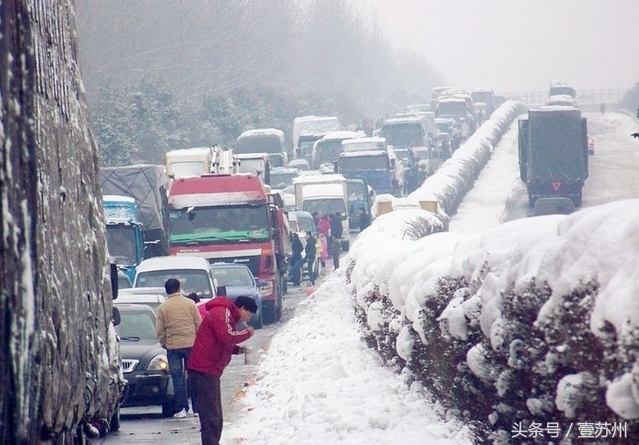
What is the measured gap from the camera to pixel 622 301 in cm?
629

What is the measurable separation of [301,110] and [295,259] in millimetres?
54564

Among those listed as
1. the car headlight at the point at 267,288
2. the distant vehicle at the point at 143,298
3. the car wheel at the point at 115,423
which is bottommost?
the car headlight at the point at 267,288

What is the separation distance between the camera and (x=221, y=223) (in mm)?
28906

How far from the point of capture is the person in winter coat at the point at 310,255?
36625 mm

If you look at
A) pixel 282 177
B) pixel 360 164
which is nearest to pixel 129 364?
pixel 360 164

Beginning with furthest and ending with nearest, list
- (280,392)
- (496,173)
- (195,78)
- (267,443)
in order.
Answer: (195,78), (496,173), (280,392), (267,443)

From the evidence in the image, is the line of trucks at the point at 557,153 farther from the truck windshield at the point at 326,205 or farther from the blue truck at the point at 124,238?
the blue truck at the point at 124,238

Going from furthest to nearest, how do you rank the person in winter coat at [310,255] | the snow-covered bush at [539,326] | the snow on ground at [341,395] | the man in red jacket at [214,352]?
the person in winter coat at [310,255], the man in red jacket at [214,352], the snow on ground at [341,395], the snow-covered bush at [539,326]

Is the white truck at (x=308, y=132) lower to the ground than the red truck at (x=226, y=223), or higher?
lower

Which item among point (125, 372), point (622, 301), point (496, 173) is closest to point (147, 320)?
point (125, 372)

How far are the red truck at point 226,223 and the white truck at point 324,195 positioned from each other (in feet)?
53.0

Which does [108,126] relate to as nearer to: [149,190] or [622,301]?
[149,190]

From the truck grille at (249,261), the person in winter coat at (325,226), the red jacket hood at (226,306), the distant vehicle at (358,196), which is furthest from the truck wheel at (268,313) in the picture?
the distant vehicle at (358,196)

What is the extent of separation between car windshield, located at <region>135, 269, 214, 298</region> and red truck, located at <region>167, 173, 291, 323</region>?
3.87 m
